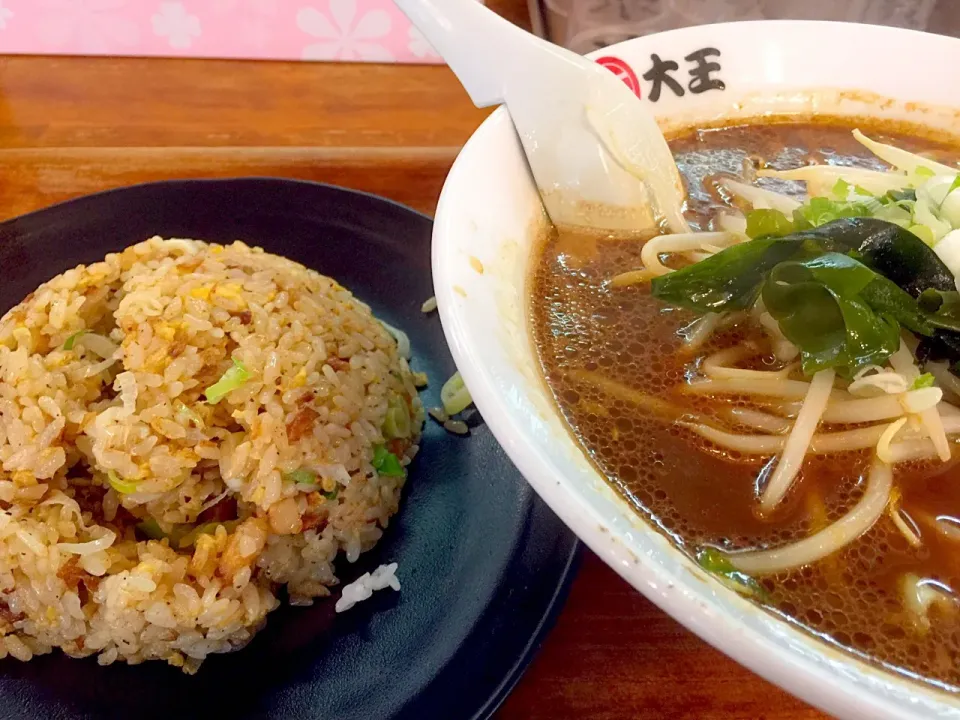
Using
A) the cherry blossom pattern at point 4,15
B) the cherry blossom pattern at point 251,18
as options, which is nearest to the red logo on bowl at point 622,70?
the cherry blossom pattern at point 251,18

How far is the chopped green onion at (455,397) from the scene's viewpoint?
1.40 metres

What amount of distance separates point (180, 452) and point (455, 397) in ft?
1.67

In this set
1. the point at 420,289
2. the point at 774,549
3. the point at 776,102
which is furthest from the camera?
the point at 420,289

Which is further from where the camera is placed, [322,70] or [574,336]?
[322,70]

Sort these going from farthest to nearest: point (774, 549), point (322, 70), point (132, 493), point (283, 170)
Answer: point (322, 70) → point (283, 170) → point (132, 493) → point (774, 549)

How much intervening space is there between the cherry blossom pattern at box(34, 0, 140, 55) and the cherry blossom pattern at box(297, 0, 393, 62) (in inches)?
19.6

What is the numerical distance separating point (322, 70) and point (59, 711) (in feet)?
5.92

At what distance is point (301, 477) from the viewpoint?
119 centimetres

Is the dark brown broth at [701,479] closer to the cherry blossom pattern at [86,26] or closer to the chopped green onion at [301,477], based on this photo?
the chopped green onion at [301,477]

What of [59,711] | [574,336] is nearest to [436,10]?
[574,336]

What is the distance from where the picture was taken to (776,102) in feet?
4.24

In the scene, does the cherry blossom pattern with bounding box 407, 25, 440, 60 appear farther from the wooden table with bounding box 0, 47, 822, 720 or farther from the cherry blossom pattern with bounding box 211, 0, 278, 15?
the cherry blossom pattern with bounding box 211, 0, 278, 15

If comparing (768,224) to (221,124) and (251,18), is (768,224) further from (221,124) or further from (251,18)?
(251,18)

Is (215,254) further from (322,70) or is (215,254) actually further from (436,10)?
(322,70)
